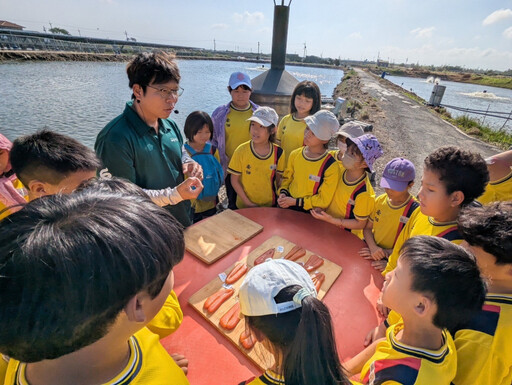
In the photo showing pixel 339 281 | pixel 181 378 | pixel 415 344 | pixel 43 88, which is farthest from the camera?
pixel 43 88

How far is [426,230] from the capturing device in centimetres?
173

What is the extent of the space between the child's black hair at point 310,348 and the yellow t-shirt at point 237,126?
292cm

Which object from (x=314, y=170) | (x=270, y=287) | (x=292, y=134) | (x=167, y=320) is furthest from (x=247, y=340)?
(x=292, y=134)

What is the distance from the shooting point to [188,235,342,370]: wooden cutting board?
1292mm

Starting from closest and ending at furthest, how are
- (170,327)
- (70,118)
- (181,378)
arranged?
(181,378)
(170,327)
(70,118)

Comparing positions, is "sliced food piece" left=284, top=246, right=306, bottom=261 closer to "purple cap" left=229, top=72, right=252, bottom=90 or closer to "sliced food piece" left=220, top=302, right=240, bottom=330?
"sliced food piece" left=220, top=302, right=240, bottom=330

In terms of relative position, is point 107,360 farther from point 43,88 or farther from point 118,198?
point 43,88

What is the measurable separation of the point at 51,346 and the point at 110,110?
1430 centimetres

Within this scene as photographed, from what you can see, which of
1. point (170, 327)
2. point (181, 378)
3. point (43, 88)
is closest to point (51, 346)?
point (181, 378)

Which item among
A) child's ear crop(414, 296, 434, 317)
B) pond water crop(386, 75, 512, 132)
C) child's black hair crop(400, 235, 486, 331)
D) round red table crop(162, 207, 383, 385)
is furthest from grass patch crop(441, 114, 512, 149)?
child's ear crop(414, 296, 434, 317)

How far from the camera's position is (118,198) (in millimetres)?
683

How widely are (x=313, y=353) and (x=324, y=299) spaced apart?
0.84 metres

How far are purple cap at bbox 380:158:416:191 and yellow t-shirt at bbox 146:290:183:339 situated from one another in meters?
1.77

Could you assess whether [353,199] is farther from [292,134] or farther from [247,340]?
[247,340]
